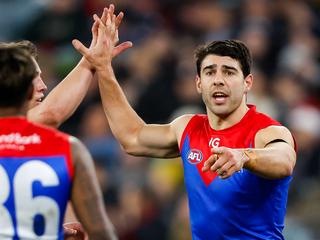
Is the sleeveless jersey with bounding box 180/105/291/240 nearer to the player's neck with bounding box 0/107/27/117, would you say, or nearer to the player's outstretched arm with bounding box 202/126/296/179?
the player's outstretched arm with bounding box 202/126/296/179

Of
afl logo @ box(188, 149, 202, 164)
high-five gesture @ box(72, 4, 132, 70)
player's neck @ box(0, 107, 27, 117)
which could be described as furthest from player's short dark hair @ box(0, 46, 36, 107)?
afl logo @ box(188, 149, 202, 164)

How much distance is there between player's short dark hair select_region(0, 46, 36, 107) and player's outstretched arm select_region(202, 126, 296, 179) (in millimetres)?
1133

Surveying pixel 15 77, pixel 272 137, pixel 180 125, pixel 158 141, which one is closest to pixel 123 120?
pixel 158 141

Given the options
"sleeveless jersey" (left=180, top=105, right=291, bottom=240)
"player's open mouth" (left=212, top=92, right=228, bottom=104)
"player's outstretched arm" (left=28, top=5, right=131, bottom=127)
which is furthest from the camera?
"player's open mouth" (left=212, top=92, right=228, bottom=104)

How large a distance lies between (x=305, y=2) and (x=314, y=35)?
722 millimetres

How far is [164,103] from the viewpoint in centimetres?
1266

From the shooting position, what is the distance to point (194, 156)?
6793mm

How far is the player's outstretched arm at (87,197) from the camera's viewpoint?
5.05 metres

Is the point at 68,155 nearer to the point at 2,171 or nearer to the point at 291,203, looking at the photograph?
the point at 2,171

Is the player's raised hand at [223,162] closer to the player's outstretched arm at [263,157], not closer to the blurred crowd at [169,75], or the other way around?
the player's outstretched arm at [263,157]

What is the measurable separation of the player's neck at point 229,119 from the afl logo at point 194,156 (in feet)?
0.73

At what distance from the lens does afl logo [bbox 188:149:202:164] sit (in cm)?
676

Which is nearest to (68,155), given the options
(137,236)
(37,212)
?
(37,212)

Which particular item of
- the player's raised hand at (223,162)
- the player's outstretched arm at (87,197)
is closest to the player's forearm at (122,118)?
the player's raised hand at (223,162)
